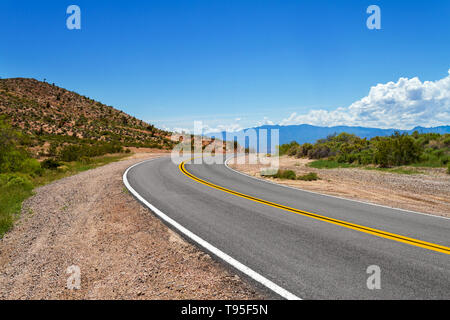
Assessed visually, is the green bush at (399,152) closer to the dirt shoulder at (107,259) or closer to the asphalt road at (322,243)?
the asphalt road at (322,243)

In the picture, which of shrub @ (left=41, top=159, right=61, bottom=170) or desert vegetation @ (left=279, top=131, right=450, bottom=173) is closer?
desert vegetation @ (left=279, top=131, right=450, bottom=173)

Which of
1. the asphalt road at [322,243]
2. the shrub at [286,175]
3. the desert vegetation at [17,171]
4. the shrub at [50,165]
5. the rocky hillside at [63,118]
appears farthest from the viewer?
the rocky hillside at [63,118]

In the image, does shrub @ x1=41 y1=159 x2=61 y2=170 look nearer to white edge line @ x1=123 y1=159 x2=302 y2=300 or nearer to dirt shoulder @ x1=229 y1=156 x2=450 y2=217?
white edge line @ x1=123 y1=159 x2=302 y2=300

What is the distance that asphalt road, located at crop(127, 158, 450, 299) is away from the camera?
3809mm

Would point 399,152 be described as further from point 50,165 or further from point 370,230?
point 50,165

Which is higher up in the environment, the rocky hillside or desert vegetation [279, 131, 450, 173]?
the rocky hillside

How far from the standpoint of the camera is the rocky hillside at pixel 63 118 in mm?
44588

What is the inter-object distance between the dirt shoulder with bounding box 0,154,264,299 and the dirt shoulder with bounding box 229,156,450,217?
772cm

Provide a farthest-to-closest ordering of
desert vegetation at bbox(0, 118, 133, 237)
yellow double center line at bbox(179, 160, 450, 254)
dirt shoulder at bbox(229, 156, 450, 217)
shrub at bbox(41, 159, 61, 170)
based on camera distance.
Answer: shrub at bbox(41, 159, 61, 170), desert vegetation at bbox(0, 118, 133, 237), dirt shoulder at bbox(229, 156, 450, 217), yellow double center line at bbox(179, 160, 450, 254)

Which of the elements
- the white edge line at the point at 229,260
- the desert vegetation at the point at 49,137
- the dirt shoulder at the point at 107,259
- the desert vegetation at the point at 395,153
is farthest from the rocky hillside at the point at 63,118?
Result: the white edge line at the point at 229,260

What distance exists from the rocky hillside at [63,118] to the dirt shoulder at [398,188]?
112ft

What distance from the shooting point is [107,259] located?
534cm

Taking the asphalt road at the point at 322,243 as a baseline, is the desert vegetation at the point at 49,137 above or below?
above

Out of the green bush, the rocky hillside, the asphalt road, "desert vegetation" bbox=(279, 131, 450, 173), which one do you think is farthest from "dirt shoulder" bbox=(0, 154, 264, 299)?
the rocky hillside
